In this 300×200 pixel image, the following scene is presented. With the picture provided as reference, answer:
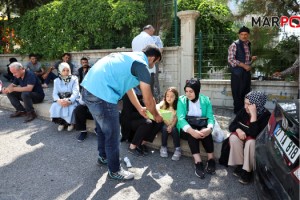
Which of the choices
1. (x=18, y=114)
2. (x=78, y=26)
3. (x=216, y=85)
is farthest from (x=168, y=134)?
(x=78, y=26)

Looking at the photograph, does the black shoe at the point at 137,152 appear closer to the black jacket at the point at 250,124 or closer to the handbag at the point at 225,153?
the handbag at the point at 225,153

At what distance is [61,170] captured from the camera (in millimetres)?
4172

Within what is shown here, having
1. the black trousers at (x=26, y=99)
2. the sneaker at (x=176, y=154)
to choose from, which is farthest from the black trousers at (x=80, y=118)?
the sneaker at (x=176, y=154)

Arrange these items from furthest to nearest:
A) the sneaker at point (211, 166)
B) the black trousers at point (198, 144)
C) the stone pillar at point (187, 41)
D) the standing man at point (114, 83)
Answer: the stone pillar at point (187, 41), the black trousers at point (198, 144), the sneaker at point (211, 166), the standing man at point (114, 83)

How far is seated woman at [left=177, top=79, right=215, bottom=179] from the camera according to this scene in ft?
13.1

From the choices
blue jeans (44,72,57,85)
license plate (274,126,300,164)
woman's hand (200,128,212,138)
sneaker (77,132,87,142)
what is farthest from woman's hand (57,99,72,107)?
blue jeans (44,72,57,85)

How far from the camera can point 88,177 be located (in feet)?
12.9

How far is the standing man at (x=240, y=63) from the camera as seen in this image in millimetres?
5969

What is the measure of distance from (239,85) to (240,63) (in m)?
0.47

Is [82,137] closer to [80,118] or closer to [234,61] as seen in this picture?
[80,118]

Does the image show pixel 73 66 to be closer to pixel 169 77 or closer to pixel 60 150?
pixel 169 77

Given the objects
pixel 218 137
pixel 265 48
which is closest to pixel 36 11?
pixel 265 48

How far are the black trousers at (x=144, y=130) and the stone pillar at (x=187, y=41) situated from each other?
8.52 feet

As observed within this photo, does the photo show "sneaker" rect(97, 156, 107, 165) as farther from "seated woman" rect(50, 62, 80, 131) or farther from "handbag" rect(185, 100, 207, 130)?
"seated woman" rect(50, 62, 80, 131)
